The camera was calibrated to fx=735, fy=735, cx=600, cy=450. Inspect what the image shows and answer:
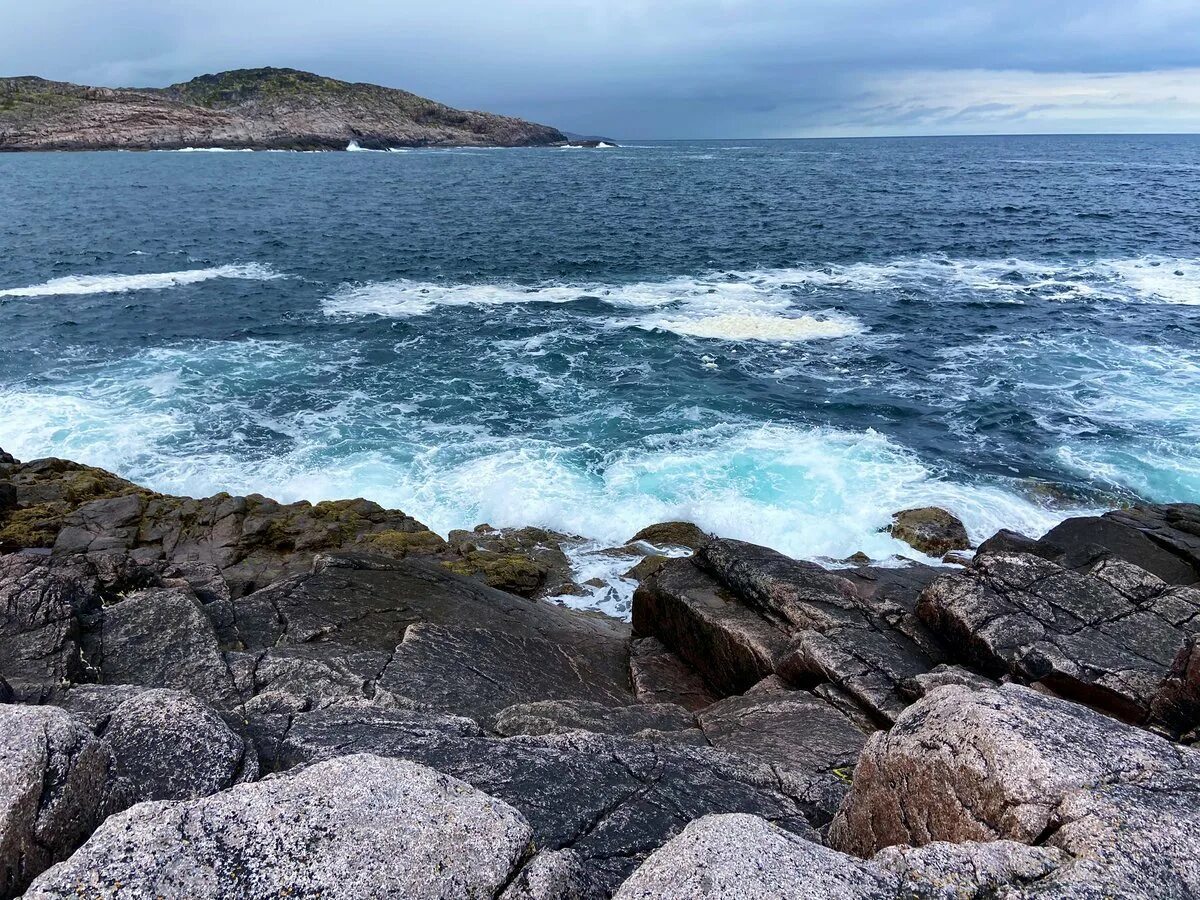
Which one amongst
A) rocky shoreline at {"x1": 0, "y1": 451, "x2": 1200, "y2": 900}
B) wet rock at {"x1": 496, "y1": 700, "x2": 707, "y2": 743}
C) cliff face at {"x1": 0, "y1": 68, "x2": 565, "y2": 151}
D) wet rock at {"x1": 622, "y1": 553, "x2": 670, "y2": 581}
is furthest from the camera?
cliff face at {"x1": 0, "y1": 68, "x2": 565, "y2": 151}

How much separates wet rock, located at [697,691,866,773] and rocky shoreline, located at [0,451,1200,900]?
0.07 m

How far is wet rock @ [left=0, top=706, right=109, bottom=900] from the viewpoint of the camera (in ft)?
13.2

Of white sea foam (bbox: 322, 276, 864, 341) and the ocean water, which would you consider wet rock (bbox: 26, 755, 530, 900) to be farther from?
white sea foam (bbox: 322, 276, 864, 341)

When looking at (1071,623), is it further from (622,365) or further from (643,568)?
(622,365)

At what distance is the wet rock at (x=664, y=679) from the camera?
38.2 ft

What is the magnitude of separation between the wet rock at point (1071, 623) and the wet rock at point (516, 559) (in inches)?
329

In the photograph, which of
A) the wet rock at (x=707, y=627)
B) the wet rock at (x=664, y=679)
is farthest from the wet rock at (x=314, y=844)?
the wet rock at (x=707, y=627)

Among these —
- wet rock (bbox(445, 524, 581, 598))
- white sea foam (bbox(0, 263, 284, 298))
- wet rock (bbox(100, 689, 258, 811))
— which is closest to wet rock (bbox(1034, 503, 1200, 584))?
wet rock (bbox(445, 524, 581, 598))

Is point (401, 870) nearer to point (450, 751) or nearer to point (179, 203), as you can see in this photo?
point (450, 751)

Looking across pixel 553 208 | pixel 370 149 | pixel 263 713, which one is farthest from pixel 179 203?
pixel 370 149

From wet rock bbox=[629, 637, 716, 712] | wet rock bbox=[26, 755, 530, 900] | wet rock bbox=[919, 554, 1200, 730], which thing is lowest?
wet rock bbox=[629, 637, 716, 712]

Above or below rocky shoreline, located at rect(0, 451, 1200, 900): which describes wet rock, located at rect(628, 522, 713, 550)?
below

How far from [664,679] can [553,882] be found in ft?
26.4

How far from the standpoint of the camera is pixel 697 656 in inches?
493
